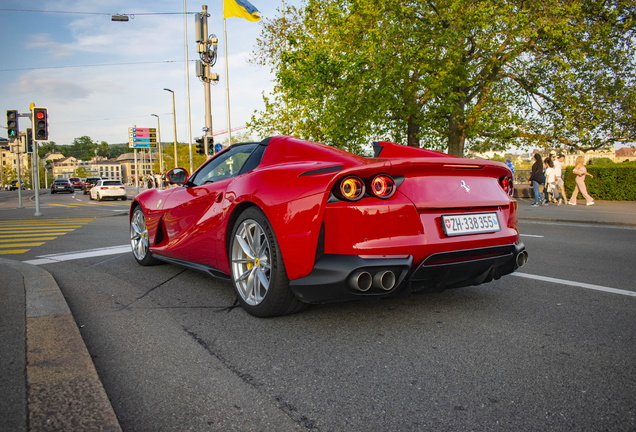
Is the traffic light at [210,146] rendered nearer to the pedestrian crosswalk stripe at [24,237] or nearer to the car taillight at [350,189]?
the pedestrian crosswalk stripe at [24,237]

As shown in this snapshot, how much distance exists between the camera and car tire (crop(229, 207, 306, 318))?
3248mm

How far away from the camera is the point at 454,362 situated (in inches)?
104

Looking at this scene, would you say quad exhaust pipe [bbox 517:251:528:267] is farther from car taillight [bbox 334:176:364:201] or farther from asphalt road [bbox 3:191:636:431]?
car taillight [bbox 334:176:364:201]

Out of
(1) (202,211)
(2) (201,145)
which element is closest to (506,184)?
(1) (202,211)

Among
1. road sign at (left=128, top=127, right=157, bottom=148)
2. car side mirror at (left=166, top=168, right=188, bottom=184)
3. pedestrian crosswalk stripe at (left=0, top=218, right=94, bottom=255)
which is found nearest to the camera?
car side mirror at (left=166, top=168, right=188, bottom=184)

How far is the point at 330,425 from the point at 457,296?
7.80ft

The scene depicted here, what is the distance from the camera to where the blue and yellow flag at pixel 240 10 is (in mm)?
23984

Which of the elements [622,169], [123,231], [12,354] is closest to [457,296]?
[12,354]

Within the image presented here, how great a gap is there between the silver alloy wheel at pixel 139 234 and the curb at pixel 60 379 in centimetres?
218

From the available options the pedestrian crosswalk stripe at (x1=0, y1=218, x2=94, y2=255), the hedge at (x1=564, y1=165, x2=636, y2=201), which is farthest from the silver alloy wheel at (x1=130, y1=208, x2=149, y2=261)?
the hedge at (x1=564, y1=165, x2=636, y2=201)

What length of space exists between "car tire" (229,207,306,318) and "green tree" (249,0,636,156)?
50.1 feet

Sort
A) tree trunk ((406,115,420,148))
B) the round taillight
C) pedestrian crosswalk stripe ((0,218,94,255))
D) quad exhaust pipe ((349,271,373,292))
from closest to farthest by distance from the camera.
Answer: quad exhaust pipe ((349,271,373,292)), the round taillight, pedestrian crosswalk stripe ((0,218,94,255)), tree trunk ((406,115,420,148))

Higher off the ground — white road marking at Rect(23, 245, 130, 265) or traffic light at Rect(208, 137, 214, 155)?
traffic light at Rect(208, 137, 214, 155)

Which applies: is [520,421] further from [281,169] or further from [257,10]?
[257,10]
